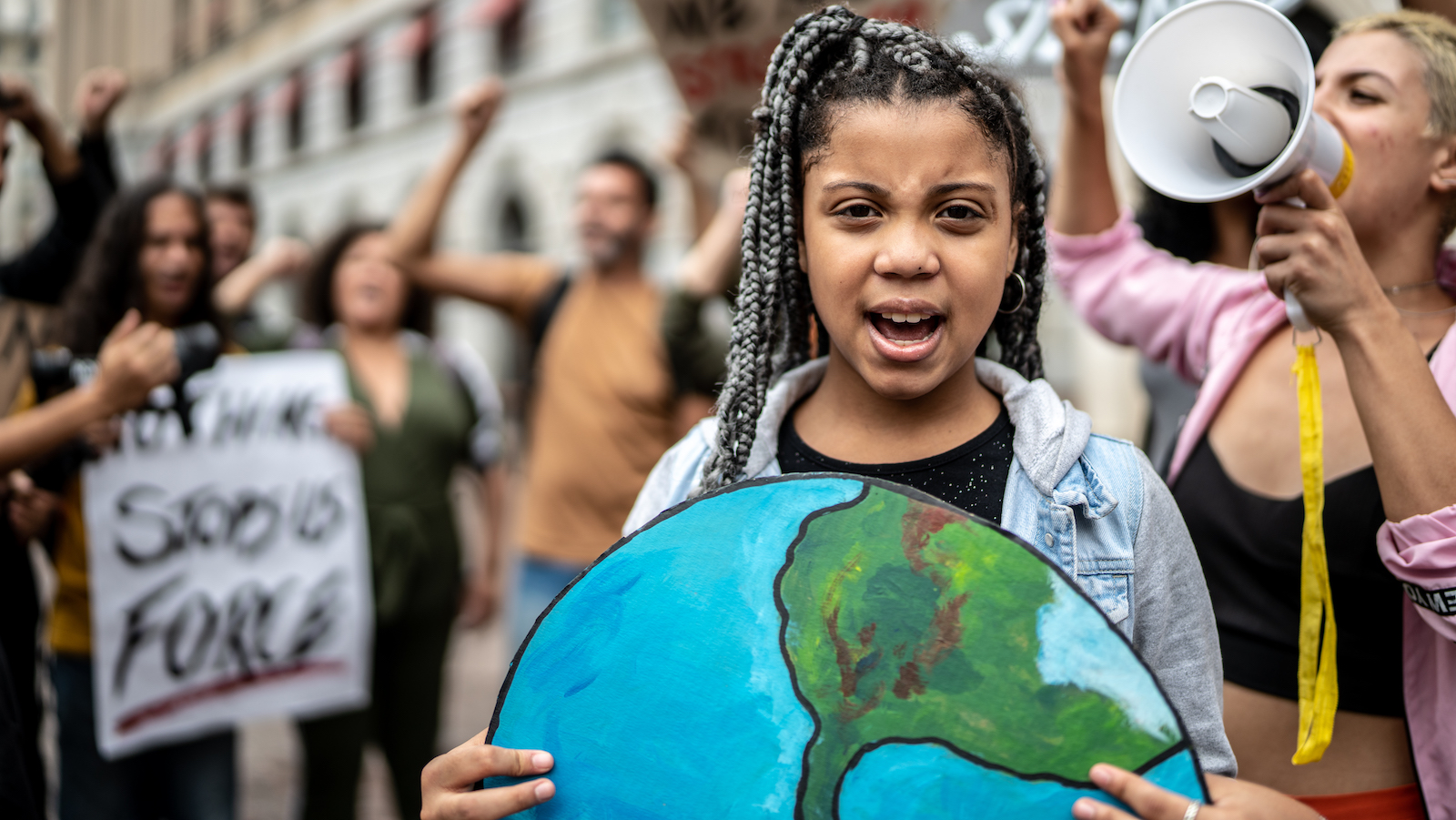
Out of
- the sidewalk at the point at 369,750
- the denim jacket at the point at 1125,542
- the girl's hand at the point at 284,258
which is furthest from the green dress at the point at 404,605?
the denim jacket at the point at 1125,542

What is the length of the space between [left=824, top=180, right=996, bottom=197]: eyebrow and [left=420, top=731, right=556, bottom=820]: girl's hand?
Result: 71 cm

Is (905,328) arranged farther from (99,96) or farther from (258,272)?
(258,272)

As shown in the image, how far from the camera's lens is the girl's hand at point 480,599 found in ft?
13.3

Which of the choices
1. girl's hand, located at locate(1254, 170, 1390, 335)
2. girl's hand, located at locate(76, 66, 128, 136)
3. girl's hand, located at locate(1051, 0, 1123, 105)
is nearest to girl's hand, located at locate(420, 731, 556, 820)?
girl's hand, located at locate(1254, 170, 1390, 335)

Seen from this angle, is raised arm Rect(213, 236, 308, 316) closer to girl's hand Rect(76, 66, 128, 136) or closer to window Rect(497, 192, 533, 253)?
girl's hand Rect(76, 66, 128, 136)

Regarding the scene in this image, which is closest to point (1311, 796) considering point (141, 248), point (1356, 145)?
point (1356, 145)

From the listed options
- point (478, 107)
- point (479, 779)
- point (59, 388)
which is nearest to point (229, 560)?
point (59, 388)

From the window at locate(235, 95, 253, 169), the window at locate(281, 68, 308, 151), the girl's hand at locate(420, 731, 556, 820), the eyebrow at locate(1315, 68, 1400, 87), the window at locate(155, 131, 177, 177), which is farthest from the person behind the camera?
the window at locate(235, 95, 253, 169)

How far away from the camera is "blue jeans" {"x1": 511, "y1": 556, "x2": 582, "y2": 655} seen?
3.54m

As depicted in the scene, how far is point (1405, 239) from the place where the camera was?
5.53ft

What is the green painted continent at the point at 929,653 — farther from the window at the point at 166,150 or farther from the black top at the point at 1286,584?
the window at the point at 166,150

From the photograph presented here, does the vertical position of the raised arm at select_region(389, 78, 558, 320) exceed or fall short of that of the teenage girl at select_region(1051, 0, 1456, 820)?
it exceeds it

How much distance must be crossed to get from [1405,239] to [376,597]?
9.34 ft

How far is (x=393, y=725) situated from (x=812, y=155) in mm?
2700
